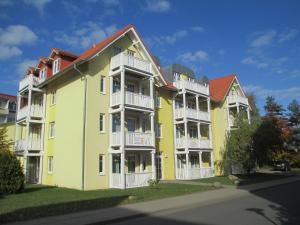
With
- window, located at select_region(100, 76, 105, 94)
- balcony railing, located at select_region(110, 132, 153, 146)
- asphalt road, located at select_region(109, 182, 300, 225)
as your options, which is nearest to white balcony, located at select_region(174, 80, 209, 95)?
balcony railing, located at select_region(110, 132, 153, 146)

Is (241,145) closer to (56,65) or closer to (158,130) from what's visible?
(158,130)

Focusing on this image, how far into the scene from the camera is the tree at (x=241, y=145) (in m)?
31.0

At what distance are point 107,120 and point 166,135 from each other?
7.64 m

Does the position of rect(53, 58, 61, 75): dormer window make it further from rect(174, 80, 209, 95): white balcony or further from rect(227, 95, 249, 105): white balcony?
rect(227, 95, 249, 105): white balcony

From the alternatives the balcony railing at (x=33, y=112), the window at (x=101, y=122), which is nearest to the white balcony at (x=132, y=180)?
the window at (x=101, y=122)

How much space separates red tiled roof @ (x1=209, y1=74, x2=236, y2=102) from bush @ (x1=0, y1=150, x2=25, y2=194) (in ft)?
77.0

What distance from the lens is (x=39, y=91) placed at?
28281 millimetres

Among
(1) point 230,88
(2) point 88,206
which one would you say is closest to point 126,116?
(2) point 88,206

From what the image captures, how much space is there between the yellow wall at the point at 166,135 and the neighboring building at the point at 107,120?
0.30 ft

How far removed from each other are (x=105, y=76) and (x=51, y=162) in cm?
878

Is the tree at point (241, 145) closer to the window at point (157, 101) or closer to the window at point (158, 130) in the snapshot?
the window at point (158, 130)

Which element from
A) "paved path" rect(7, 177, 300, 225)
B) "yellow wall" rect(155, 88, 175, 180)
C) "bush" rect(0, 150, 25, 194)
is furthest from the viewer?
"yellow wall" rect(155, 88, 175, 180)

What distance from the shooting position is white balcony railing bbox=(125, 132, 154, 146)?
22.8 metres

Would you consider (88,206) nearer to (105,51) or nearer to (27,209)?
(27,209)
